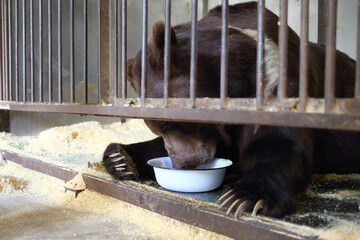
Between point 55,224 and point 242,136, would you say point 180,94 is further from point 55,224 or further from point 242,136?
point 55,224

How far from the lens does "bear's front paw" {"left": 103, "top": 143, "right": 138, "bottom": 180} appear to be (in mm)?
2248

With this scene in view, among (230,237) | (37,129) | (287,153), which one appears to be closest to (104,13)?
(37,129)

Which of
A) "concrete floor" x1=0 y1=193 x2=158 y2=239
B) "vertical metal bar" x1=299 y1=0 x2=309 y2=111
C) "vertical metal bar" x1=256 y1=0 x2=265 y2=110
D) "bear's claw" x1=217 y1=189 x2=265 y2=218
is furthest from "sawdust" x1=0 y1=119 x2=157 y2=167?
"vertical metal bar" x1=299 y1=0 x2=309 y2=111

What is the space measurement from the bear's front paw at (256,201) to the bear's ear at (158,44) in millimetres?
902

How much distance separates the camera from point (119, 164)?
2.32 m

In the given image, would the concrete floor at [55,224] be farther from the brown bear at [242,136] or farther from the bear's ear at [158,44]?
the bear's ear at [158,44]

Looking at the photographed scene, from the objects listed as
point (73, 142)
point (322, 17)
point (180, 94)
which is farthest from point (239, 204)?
point (322, 17)

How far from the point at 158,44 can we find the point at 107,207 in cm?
103

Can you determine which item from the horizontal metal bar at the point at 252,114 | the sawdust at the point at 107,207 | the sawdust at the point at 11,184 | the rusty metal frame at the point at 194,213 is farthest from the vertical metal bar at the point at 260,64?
the sawdust at the point at 11,184

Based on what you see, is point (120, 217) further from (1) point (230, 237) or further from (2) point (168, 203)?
(1) point (230, 237)

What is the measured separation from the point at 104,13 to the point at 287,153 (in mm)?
3502

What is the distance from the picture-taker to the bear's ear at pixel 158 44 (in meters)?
2.00

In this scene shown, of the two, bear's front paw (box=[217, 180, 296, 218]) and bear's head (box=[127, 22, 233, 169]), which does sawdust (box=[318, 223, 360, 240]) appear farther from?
bear's head (box=[127, 22, 233, 169])

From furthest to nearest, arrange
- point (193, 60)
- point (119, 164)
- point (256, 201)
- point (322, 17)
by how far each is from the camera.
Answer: point (322, 17) < point (119, 164) < point (256, 201) < point (193, 60)
